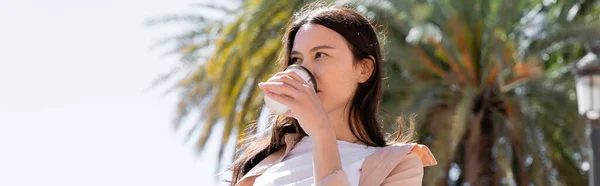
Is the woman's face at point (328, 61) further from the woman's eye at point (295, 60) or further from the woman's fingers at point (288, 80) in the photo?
the woman's fingers at point (288, 80)

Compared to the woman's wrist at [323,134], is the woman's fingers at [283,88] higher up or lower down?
higher up

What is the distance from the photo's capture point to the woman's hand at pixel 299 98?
7.76 ft

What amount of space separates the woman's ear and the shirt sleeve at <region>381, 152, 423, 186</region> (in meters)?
0.23

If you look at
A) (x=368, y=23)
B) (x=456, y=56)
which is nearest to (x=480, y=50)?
(x=456, y=56)

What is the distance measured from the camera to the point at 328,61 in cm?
256

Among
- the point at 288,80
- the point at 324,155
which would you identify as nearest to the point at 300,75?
the point at 288,80

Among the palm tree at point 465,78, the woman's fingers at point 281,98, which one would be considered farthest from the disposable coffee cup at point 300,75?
the palm tree at point 465,78

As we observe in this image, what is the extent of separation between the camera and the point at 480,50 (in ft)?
38.2

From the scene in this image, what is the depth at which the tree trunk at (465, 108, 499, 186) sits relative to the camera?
12.0 metres

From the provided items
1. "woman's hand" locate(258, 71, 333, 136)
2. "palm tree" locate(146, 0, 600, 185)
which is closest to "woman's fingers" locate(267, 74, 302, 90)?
"woman's hand" locate(258, 71, 333, 136)

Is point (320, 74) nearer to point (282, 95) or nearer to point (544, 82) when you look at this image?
point (282, 95)

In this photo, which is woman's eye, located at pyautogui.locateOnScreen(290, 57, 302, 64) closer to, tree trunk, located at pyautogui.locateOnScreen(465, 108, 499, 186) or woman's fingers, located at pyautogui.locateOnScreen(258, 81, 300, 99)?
woman's fingers, located at pyautogui.locateOnScreen(258, 81, 300, 99)

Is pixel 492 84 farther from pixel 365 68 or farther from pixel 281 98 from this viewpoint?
pixel 281 98

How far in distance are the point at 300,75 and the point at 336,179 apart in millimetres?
250
